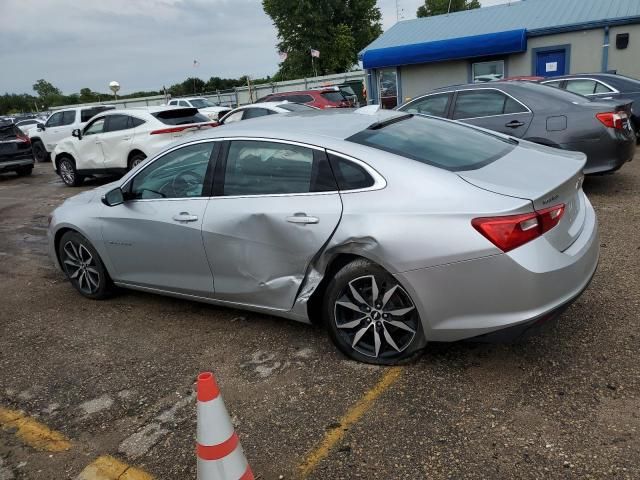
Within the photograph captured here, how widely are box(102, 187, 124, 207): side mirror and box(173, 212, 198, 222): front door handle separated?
27.3 inches

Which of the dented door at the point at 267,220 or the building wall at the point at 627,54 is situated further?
the building wall at the point at 627,54

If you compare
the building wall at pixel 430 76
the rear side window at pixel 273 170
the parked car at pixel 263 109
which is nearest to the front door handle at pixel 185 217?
the rear side window at pixel 273 170

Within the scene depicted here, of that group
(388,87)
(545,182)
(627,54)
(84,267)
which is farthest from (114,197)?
(388,87)

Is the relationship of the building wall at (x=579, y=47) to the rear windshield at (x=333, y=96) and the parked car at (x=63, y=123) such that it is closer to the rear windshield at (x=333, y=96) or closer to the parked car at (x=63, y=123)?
the rear windshield at (x=333, y=96)

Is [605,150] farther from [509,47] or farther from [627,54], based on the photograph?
[627,54]

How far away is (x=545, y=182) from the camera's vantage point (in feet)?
9.70

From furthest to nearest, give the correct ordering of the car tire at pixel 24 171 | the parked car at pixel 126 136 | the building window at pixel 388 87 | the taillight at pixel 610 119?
the building window at pixel 388 87 → the car tire at pixel 24 171 → the parked car at pixel 126 136 → the taillight at pixel 610 119

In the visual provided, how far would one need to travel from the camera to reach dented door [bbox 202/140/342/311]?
328cm

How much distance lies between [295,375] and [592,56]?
17809 millimetres

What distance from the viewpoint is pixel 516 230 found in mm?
2684

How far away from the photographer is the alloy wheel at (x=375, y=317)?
3.08 m

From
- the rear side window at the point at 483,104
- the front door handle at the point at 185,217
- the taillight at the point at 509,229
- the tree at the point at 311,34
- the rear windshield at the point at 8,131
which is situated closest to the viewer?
the taillight at the point at 509,229

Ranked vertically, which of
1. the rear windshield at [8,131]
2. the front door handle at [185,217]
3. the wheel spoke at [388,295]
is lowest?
the wheel spoke at [388,295]

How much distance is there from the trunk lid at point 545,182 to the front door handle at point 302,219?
887mm
